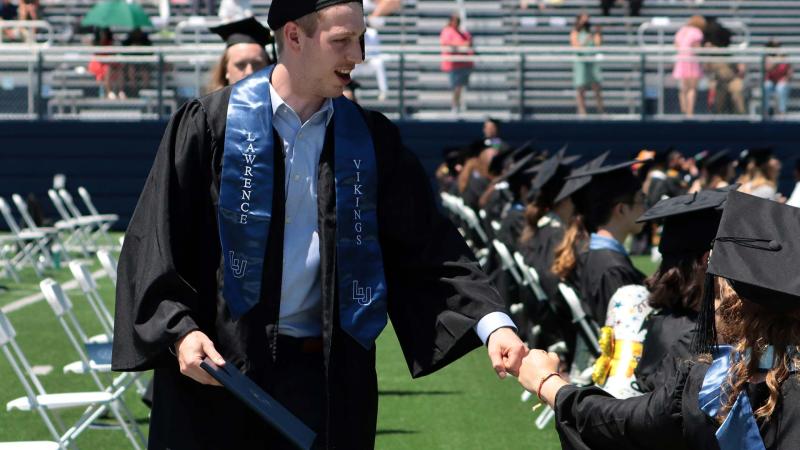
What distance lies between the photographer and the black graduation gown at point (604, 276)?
7.28 meters

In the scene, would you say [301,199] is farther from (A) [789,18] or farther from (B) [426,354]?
(A) [789,18]

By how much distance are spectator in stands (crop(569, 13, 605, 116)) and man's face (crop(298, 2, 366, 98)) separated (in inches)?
723

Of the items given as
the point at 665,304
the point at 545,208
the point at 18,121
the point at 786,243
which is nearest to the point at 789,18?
the point at 18,121

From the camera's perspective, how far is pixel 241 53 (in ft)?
21.4

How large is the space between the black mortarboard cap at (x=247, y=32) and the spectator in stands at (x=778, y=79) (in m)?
16.3

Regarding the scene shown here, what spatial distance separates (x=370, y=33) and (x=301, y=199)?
2007cm

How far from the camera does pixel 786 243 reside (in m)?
3.51

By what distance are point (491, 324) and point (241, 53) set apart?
284 centimetres

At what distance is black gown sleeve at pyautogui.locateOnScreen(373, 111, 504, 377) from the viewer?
13.3 feet

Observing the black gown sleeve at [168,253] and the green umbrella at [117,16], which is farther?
the green umbrella at [117,16]

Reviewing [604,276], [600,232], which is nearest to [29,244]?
[600,232]

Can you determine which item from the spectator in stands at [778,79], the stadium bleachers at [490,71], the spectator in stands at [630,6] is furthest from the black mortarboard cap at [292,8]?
the spectator in stands at [630,6]

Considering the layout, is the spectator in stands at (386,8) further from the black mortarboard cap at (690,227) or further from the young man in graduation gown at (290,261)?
the young man in graduation gown at (290,261)

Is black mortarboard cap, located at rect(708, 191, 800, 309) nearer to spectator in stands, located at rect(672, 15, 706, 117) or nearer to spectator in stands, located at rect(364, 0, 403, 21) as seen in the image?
spectator in stands, located at rect(672, 15, 706, 117)
